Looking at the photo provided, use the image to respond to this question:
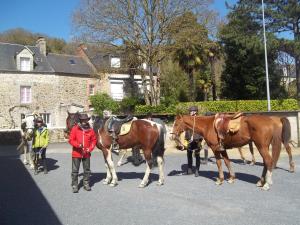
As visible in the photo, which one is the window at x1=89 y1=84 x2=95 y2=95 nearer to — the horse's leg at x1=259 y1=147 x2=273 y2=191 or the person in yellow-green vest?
the person in yellow-green vest

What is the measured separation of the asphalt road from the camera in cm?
594

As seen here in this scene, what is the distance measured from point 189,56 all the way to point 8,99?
17257mm

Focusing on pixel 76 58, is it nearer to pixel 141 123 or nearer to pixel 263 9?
pixel 263 9

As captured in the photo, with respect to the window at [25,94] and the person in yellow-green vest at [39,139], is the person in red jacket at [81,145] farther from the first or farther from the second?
the window at [25,94]

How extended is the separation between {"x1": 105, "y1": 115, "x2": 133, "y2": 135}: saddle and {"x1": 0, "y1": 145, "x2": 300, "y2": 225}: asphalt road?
1.37 m

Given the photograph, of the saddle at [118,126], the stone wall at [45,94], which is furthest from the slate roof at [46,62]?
the saddle at [118,126]

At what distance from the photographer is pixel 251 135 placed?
8453 millimetres

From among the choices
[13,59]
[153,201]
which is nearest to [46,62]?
[13,59]

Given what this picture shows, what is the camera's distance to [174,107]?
2580 centimetres

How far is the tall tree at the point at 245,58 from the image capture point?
947 inches

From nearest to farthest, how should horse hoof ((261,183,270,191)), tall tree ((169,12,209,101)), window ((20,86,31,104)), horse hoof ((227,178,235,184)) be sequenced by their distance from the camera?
1. horse hoof ((261,183,270,191))
2. horse hoof ((227,178,235,184))
3. tall tree ((169,12,209,101))
4. window ((20,86,31,104))

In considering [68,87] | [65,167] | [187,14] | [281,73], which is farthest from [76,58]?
[65,167]

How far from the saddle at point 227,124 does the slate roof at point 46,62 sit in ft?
93.3

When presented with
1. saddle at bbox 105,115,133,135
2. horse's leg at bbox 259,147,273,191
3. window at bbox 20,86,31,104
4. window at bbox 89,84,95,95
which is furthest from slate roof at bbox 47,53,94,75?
horse's leg at bbox 259,147,273,191
